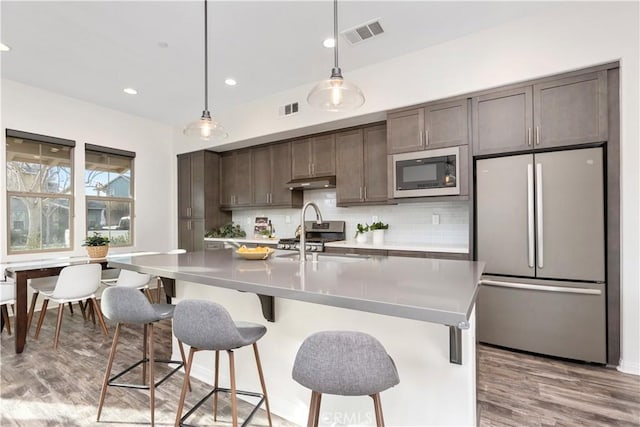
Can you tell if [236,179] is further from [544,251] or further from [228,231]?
[544,251]

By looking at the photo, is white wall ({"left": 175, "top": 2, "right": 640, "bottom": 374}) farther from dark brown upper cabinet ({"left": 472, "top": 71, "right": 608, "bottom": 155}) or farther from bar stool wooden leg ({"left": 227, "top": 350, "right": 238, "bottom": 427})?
bar stool wooden leg ({"left": 227, "top": 350, "right": 238, "bottom": 427})

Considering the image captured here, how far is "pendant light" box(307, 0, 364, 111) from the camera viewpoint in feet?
6.50

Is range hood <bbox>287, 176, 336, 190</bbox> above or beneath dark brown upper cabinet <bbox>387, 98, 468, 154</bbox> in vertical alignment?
beneath

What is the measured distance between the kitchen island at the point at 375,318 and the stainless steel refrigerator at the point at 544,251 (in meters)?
1.14

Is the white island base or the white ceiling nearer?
the white island base

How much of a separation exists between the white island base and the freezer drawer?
1.58 m

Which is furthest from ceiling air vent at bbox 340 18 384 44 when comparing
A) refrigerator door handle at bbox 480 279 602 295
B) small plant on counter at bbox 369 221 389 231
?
refrigerator door handle at bbox 480 279 602 295

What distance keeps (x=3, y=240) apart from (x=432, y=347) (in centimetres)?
503

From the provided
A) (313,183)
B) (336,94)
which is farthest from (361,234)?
(336,94)

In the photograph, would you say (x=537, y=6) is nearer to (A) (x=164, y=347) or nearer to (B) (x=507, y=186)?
(B) (x=507, y=186)

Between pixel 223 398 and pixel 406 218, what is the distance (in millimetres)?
2839

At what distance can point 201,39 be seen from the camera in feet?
10.0

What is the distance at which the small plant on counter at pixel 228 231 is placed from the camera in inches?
208

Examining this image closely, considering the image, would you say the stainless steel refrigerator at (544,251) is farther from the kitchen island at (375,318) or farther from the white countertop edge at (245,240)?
the white countertop edge at (245,240)
